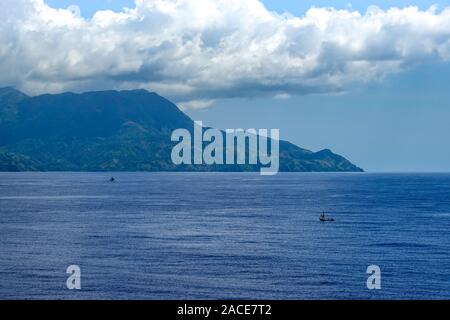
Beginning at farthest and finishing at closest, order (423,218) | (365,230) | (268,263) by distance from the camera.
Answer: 1. (423,218)
2. (365,230)
3. (268,263)

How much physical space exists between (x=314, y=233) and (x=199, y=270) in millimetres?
61634

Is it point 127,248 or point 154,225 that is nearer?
point 127,248

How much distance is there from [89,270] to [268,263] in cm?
3360

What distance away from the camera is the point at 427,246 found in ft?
447

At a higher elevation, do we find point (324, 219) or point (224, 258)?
point (324, 219)

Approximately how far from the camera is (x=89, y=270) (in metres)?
109

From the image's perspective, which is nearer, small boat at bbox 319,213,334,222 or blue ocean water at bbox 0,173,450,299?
blue ocean water at bbox 0,173,450,299

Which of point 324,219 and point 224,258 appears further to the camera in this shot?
point 324,219

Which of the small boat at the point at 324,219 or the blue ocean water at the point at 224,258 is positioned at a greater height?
the small boat at the point at 324,219

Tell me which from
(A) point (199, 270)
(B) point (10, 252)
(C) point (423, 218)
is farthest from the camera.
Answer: (C) point (423, 218)

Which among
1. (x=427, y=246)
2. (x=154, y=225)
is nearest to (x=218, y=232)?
(x=154, y=225)

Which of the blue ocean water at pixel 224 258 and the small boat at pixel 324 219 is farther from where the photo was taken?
the small boat at pixel 324 219

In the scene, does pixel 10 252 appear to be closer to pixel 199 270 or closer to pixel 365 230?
pixel 199 270
